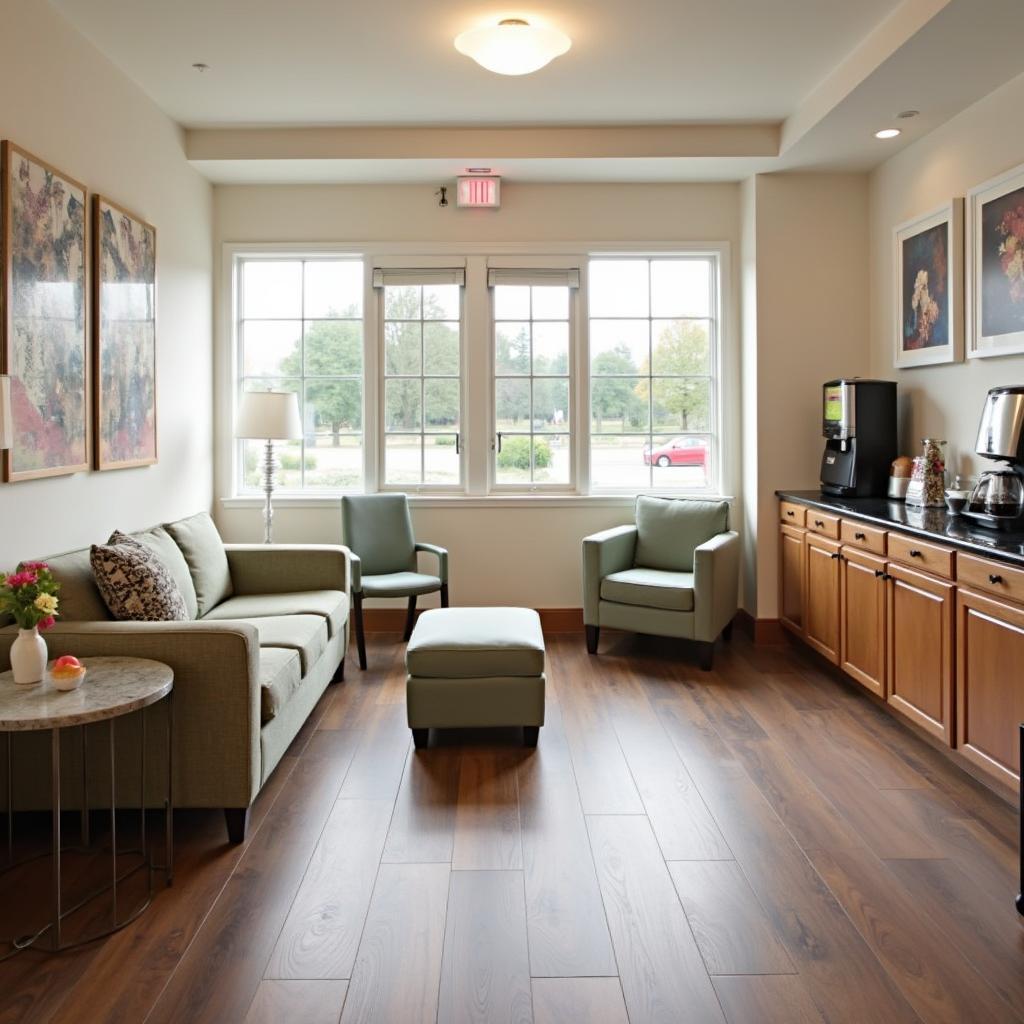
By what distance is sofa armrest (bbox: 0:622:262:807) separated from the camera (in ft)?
8.79

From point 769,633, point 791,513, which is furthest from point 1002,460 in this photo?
point 769,633

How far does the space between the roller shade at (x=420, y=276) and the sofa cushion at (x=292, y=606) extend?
2.07m

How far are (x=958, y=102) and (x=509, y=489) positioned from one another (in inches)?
121

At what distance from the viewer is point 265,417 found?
Result: 4934mm

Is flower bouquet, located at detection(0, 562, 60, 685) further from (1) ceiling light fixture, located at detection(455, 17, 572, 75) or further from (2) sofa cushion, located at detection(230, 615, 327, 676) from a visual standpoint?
(1) ceiling light fixture, located at detection(455, 17, 572, 75)

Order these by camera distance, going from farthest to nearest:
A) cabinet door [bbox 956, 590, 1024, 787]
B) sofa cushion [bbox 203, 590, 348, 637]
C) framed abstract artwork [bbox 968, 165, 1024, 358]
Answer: sofa cushion [bbox 203, 590, 348, 637], framed abstract artwork [bbox 968, 165, 1024, 358], cabinet door [bbox 956, 590, 1024, 787]

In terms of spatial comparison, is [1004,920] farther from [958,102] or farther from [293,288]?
[293,288]

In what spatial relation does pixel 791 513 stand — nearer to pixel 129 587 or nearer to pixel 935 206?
pixel 935 206

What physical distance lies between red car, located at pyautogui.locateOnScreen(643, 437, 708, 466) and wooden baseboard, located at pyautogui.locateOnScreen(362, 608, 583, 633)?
3.47 feet

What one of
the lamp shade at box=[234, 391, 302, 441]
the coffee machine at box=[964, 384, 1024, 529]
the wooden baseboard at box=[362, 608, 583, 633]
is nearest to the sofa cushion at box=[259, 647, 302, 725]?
the lamp shade at box=[234, 391, 302, 441]

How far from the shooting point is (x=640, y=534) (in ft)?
17.5

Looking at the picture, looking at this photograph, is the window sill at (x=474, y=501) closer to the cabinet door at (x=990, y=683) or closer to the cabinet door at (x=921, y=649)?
the cabinet door at (x=921, y=649)

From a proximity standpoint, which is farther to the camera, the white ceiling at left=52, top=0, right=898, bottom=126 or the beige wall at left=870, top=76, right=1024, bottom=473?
the beige wall at left=870, top=76, right=1024, bottom=473

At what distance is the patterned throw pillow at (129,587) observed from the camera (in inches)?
119
